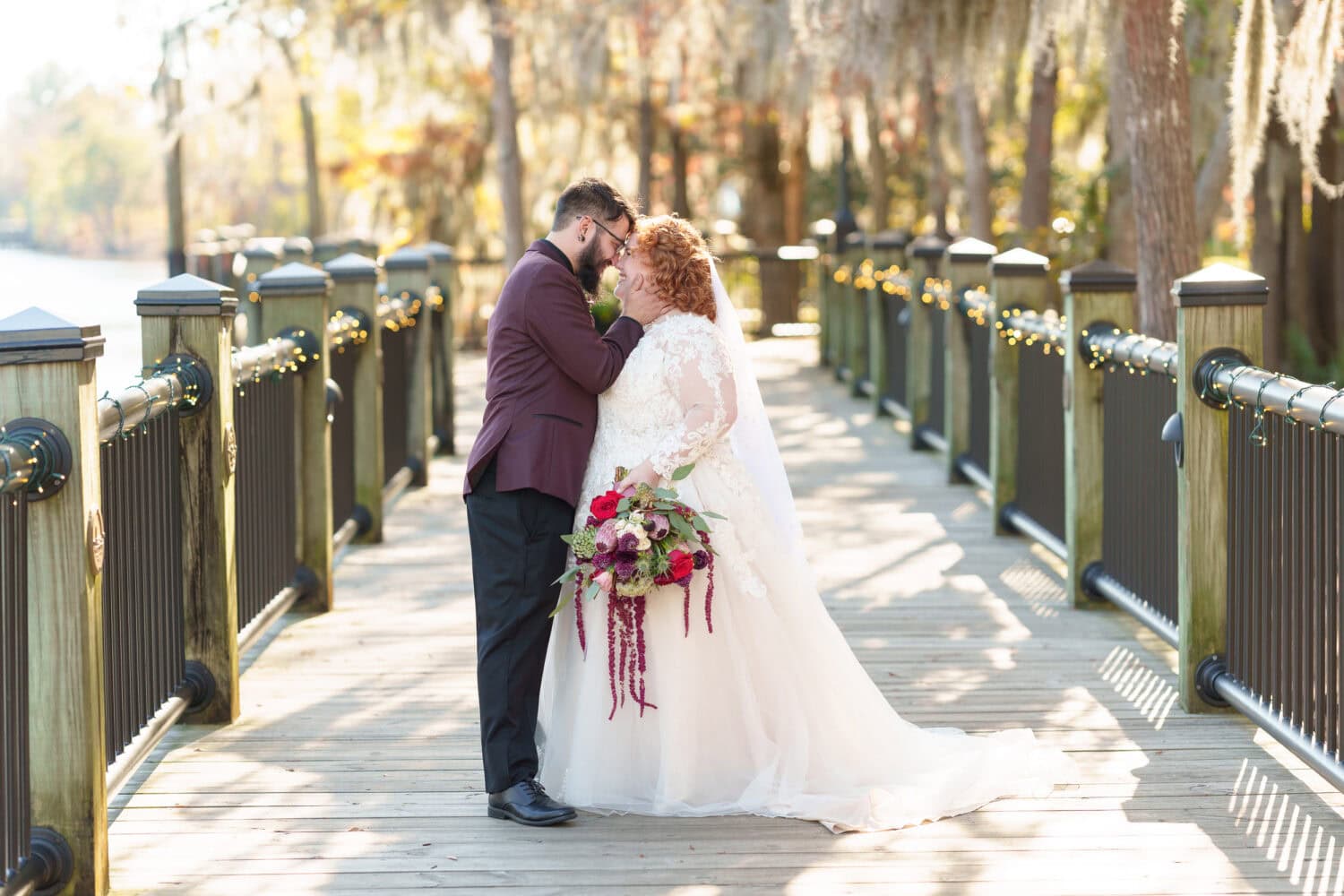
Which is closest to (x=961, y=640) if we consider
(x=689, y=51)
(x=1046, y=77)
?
(x=1046, y=77)

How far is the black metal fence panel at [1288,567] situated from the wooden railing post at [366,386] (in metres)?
4.36

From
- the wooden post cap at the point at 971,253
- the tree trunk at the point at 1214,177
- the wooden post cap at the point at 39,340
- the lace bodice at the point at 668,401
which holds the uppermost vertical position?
the tree trunk at the point at 1214,177

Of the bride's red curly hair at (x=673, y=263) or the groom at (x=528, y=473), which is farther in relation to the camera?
the bride's red curly hair at (x=673, y=263)

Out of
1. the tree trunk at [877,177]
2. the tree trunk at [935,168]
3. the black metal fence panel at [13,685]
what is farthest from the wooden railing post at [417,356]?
the tree trunk at [877,177]

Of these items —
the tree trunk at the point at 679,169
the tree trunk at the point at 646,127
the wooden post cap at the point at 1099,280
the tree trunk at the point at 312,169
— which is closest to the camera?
the wooden post cap at the point at 1099,280

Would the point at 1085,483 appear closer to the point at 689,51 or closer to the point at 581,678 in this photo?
the point at 581,678

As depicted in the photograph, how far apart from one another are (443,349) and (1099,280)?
5652 millimetres

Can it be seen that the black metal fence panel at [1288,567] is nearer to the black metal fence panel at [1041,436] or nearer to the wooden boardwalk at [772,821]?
the wooden boardwalk at [772,821]

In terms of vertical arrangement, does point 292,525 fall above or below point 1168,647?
above

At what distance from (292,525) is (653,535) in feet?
8.95

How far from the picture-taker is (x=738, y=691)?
14.8 feet

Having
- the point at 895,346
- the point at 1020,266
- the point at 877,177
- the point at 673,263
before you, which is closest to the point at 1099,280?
the point at 1020,266

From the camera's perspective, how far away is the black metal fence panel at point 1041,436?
300 inches

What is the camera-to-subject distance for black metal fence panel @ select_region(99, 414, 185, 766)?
4312mm
